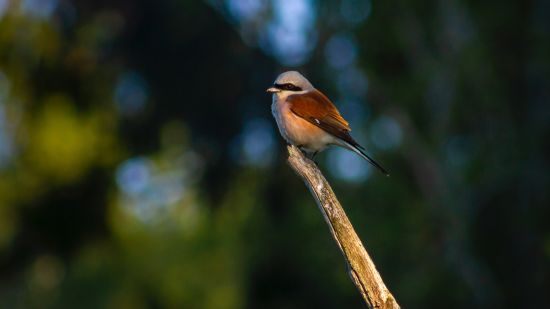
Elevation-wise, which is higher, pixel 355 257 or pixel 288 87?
pixel 355 257

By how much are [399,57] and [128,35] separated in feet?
17.8

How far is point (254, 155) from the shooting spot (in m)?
17.7

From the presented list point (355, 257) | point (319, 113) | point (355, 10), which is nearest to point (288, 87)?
point (319, 113)

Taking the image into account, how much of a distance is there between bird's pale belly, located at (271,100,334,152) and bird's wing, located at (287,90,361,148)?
0.12ft

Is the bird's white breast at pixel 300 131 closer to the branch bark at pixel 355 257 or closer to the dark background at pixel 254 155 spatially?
the branch bark at pixel 355 257

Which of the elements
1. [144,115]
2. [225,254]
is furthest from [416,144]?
[144,115]

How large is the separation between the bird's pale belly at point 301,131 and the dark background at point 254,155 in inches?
320

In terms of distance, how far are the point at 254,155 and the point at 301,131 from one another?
36.7 feet

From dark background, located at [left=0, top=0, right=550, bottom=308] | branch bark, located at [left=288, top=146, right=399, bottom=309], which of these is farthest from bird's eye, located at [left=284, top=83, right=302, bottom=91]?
dark background, located at [left=0, top=0, right=550, bottom=308]

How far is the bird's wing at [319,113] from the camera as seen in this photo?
6.43 meters

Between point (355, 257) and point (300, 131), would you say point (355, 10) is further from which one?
point (355, 257)

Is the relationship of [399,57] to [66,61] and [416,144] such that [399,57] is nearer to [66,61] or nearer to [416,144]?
[416,144]

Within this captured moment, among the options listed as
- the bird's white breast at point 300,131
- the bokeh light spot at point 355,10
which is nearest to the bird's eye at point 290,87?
the bird's white breast at point 300,131

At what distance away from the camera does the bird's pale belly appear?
257 inches
